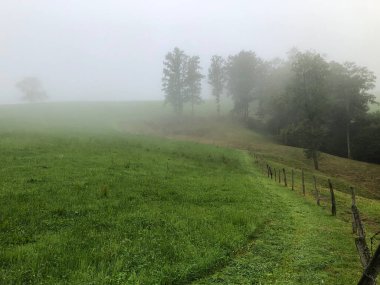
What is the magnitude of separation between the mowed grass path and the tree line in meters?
34.0

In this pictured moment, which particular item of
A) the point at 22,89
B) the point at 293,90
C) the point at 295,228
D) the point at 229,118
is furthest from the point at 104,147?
the point at 22,89

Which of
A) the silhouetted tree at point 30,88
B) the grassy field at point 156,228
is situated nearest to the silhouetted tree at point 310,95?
the grassy field at point 156,228

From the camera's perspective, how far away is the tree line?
55312 millimetres

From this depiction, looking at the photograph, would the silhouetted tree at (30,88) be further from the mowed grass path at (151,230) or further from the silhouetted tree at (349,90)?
the mowed grass path at (151,230)

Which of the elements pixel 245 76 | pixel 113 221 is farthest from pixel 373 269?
pixel 245 76

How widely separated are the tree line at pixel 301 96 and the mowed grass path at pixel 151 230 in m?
34.0

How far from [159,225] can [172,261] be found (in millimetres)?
3115

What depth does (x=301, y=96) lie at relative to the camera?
55906mm

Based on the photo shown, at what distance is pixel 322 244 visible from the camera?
48.8 ft

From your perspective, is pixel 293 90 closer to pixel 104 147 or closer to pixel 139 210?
pixel 104 147

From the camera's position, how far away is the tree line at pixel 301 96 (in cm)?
5531

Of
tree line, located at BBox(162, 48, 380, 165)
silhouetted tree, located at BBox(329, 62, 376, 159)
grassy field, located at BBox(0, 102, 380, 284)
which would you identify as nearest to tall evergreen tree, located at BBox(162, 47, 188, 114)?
tree line, located at BBox(162, 48, 380, 165)

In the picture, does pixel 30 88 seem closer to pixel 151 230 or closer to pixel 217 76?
pixel 217 76

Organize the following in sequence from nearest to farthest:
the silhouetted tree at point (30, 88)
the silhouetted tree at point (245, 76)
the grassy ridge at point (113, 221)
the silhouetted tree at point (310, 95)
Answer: the grassy ridge at point (113, 221)
the silhouetted tree at point (310, 95)
the silhouetted tree at point (245, 76)
the silhouetted tree at point (30, 88)
